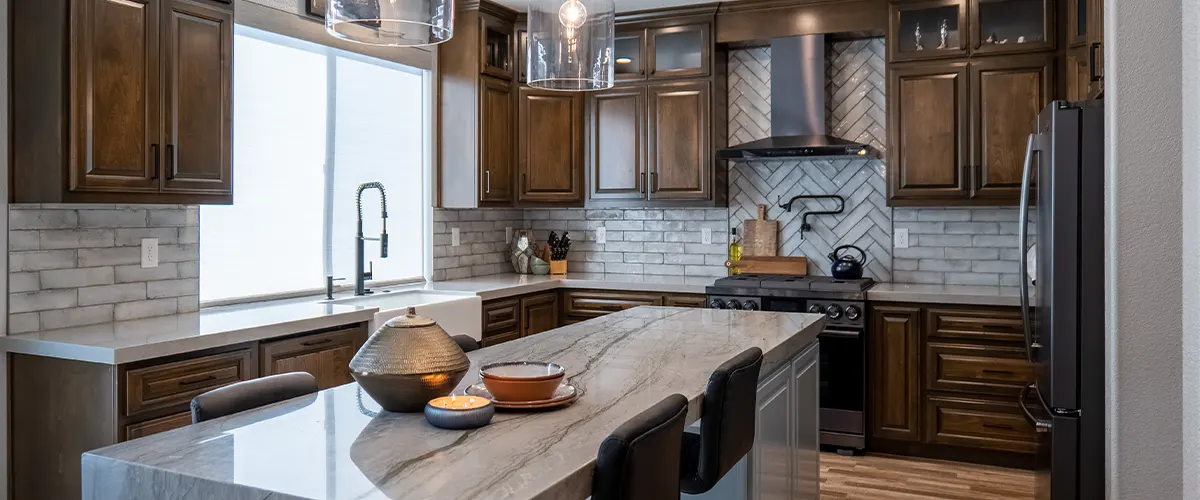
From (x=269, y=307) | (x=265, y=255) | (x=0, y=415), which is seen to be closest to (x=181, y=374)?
(x=0, y=415)

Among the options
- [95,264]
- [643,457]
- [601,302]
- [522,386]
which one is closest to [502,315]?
[601,302]

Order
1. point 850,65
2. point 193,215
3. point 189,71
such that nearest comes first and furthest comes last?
1. point 189,71
2. point 193,215
3. point 850,65

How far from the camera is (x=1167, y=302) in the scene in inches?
97.3

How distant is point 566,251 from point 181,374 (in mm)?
3256

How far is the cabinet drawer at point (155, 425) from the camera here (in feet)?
9.20

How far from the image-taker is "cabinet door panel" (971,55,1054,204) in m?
4.52

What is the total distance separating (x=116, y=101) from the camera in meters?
3.06

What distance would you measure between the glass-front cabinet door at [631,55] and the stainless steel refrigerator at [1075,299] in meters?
2.86

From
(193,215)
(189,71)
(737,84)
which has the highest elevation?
(737,84)

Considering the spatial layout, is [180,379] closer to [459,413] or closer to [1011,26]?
[459,413]

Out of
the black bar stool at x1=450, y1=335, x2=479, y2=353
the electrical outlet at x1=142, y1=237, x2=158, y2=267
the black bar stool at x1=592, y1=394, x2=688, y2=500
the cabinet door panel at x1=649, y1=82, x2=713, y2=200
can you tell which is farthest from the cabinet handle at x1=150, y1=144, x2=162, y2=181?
the cabinet door panel at x1=649, y1=82, x2=713, y2=200

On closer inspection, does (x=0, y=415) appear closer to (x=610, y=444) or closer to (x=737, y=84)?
(x=610, y=444)

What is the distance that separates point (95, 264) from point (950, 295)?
3872mm

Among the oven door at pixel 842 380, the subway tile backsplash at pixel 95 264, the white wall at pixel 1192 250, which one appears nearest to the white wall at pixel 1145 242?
the white wall at pixel 1192 250
